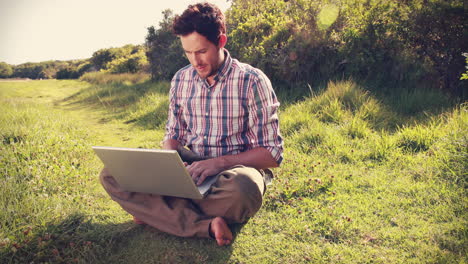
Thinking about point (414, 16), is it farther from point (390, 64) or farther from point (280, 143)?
point (280, 143)

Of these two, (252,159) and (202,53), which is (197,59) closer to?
(202,53)

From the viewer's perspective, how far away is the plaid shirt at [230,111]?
2537 mm

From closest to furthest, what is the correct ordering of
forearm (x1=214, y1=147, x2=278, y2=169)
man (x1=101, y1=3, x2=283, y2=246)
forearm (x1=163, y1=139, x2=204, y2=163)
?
man (x1=101, y1=3, x2=283, y2=246) → forearm (x1=214, y1=147, x2=278, y2=169) → forearm (x1=163, y1=139, x2=204, y2=163)

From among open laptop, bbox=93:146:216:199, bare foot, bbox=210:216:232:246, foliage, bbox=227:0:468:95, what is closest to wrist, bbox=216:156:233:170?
open laptop, bbox=93:146:216:199

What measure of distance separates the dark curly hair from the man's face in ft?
0.13

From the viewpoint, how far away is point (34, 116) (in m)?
6.16

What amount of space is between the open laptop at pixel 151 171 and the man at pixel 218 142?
8.0 inches

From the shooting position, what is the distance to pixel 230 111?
2.65 m

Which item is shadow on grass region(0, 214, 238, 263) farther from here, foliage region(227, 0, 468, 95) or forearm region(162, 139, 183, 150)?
foliage region(227, 0, 468, 95)

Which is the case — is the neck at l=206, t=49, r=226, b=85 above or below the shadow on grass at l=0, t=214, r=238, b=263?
above

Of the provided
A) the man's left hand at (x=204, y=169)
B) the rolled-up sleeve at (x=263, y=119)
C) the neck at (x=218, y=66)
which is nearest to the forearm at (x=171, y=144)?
the man's left hand at (x=204, y=169)

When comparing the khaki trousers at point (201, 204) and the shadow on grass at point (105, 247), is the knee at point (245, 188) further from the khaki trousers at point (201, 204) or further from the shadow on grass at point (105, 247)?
the shadow on grass at point (105, 247)

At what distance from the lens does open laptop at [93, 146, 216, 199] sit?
1.95 metres

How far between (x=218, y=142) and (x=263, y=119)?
1.52 feet
